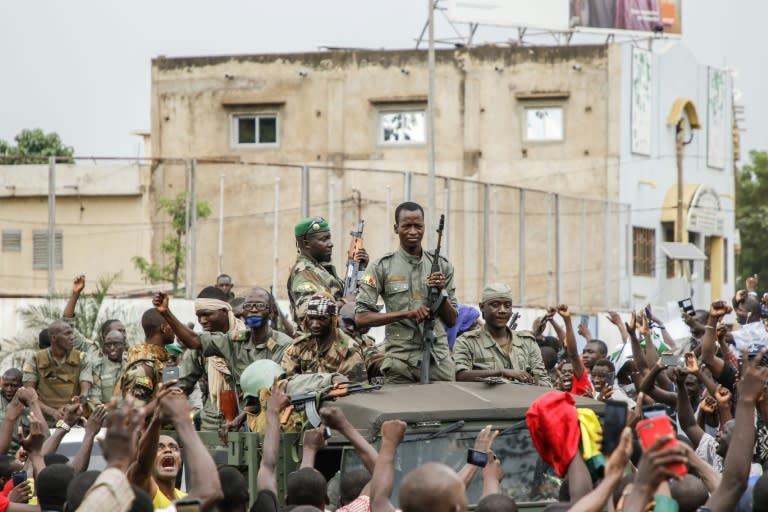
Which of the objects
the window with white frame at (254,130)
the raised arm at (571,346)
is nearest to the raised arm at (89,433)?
the raised arm at (571,346)

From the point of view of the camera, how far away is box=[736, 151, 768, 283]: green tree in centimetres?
5766

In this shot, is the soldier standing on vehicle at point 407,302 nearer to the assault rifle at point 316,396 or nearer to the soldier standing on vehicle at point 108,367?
the assault rifle at point 316,396

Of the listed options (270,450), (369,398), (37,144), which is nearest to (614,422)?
(270,450)

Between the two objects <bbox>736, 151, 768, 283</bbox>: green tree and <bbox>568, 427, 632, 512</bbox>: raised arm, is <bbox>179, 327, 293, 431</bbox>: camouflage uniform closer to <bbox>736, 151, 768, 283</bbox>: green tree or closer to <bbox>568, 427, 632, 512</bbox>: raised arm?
<bbox>568, 427, 632, 512</bbox>: raised arm

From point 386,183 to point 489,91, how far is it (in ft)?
22.4

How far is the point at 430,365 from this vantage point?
9.03 m

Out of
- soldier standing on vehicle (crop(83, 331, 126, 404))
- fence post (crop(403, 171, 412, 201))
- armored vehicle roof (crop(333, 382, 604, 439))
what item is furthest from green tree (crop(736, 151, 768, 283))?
armored vehicle roof (crop(333, 382, 604, 439))

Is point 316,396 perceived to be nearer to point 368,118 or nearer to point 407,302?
point 407,302

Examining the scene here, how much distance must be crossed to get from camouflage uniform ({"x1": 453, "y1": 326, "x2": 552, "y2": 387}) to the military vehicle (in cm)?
127

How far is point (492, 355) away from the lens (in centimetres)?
951

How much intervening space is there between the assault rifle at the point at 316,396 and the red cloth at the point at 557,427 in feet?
7.84

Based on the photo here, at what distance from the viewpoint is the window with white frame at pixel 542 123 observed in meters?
39.1

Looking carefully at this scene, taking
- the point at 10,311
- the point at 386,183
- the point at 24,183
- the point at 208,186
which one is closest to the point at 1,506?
the point at 10,311

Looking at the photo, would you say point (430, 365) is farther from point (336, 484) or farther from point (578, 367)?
point (578, 367)
